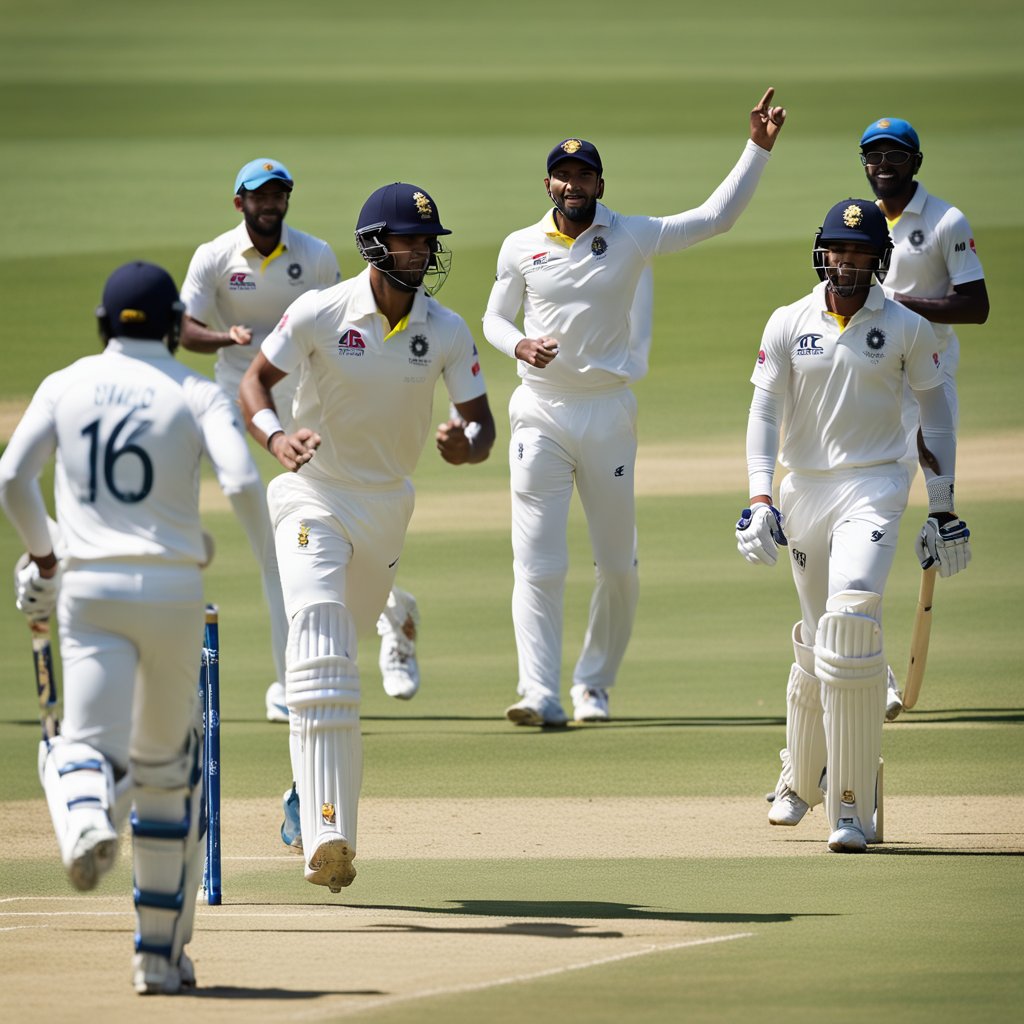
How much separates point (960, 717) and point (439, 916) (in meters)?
3.78

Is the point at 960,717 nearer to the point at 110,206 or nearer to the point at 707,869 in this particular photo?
the point at 707,869

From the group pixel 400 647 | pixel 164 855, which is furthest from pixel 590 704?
pixel 164 855

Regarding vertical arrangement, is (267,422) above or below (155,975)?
above

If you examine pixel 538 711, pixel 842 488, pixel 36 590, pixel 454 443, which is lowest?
pixel 538 711

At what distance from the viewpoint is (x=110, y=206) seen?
24.4 m

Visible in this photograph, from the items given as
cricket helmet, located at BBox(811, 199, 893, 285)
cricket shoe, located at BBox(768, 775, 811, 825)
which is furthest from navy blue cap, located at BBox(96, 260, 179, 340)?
cricket shoe, located at BBox(768, 775, 811, 825)

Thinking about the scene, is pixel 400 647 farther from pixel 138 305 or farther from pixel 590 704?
pixel 138 305

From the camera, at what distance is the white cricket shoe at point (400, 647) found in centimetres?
956

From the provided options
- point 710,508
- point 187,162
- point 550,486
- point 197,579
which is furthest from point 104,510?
point 187,162

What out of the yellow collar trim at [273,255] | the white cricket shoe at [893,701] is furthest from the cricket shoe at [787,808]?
the yellow collar trim at [273,255]

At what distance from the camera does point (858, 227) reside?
23.0 feet

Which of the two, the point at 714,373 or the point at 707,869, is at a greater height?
the point at 714,373

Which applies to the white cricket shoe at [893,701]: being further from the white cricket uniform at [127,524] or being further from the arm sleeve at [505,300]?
the white cricket uniform at [127,524]

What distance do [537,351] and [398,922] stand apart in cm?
263
